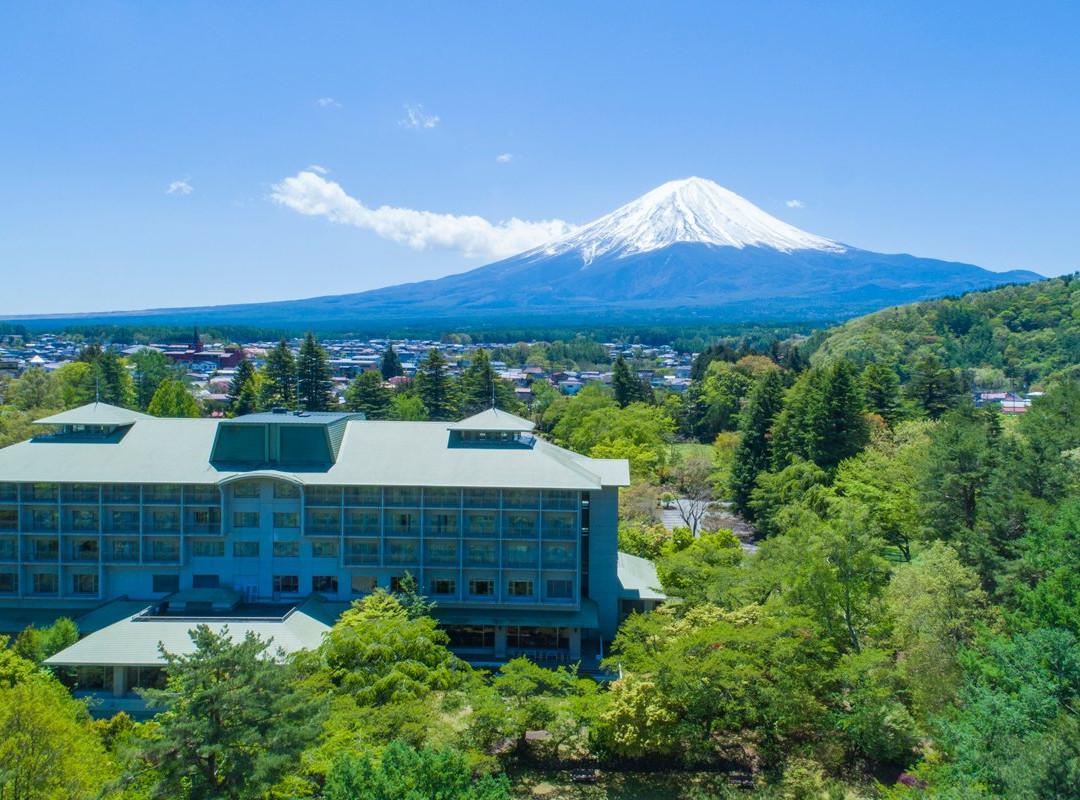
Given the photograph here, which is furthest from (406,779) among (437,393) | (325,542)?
(437,393)

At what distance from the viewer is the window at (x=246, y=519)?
92.9ft

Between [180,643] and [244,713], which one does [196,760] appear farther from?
[180,643]

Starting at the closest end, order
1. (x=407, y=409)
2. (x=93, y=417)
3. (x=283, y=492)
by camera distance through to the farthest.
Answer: (x=283, y=492) → (x=93, y=417) → (x=407, y=409)

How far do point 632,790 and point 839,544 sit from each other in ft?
28.1

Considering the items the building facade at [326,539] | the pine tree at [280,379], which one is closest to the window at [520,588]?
the building facade at [326,539]

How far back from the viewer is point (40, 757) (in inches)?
589

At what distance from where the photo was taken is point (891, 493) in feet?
111

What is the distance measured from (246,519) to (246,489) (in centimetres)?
103

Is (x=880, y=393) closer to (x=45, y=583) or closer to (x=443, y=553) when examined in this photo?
(x=443, y=553)

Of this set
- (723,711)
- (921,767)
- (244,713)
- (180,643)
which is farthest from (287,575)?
(921,767)

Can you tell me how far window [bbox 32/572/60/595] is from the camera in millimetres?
28219

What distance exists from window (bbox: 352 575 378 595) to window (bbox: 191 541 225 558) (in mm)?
4625

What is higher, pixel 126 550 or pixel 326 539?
pixel 326 539

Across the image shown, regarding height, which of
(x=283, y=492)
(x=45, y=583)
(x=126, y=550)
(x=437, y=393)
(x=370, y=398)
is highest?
(x=437, y=393)
